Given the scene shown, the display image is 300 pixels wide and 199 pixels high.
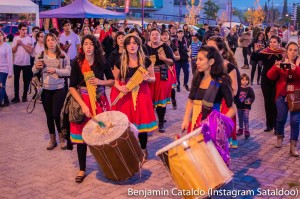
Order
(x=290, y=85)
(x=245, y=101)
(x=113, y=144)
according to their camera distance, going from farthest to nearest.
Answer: (x=245, y=101) → (x=290, y=85) → (x=113, y=144)

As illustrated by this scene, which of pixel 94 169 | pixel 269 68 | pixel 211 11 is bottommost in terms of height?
pixel 94 169

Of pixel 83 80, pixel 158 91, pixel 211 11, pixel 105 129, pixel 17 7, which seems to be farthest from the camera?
pixel 211 11

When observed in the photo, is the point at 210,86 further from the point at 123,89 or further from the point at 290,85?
the point at 290,85

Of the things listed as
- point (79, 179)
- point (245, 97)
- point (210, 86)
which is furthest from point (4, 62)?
point (210, 86)

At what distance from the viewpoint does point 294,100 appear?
6.61m

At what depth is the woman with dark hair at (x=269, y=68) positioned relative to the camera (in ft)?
25.9

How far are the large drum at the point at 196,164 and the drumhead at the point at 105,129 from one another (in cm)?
123

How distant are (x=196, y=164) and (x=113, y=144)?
1480 millimetres

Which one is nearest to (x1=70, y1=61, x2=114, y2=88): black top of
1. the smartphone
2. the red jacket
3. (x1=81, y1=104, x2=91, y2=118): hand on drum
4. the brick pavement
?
(x1=81, y1=104, x2=91, y2=118): hand on drum

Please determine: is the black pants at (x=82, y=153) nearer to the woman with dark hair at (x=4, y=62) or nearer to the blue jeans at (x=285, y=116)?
the blue jeans at (x=285, y=116)

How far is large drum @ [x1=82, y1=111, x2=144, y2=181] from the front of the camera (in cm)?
518

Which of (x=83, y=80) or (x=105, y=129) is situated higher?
(x=83, y=80)

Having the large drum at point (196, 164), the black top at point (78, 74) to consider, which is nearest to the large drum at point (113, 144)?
the black top at point (78, 74)

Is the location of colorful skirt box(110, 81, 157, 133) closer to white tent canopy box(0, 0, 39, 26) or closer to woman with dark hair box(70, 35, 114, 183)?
woman with dark hair box(70, 35, 114, 183)
